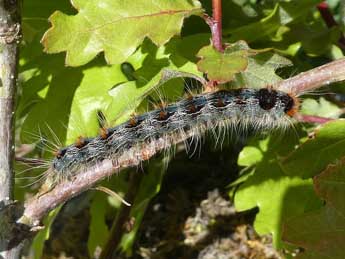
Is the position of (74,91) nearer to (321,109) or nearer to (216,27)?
(216,27)

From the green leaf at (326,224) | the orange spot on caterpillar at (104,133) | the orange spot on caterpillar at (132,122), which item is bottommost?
the green leaf at (326,224)

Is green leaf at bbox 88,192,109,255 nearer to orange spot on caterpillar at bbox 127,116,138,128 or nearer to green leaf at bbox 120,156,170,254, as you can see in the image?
green leaf at bbox 120,156,170,254

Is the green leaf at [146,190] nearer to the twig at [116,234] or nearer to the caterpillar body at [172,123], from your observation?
the twig at [116,234]

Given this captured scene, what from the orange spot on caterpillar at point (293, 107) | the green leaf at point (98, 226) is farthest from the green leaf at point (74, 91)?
the green leaf at point (98, 226)

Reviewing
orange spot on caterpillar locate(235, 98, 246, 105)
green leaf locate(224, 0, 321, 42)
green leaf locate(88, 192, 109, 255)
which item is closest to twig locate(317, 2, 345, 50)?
green leaf locate(224, 0, 321, 42)

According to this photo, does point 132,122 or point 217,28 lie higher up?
point 217,28

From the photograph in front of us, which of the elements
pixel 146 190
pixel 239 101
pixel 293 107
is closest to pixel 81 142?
pixel 239 101

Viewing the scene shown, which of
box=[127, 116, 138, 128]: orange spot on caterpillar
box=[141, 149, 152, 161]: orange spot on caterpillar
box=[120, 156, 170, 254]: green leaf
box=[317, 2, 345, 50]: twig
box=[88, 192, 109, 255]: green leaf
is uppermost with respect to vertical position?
box=[317, 2, 345, 50]: twig
